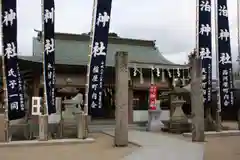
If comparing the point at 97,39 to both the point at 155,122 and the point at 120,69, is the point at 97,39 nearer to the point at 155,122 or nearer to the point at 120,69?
the point at 120,69

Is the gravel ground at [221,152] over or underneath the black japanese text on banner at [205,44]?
underneath

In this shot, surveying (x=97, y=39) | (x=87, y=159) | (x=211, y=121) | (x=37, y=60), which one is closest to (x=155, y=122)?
(x=211, y=121)

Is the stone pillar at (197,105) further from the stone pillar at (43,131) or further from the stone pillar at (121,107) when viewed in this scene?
the stone pillar at (43,131)

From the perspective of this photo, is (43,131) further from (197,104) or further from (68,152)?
(197,104)

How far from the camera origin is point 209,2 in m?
13.7

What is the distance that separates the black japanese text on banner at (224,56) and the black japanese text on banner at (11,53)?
8.43 m

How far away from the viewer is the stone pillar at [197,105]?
11156 millimetres

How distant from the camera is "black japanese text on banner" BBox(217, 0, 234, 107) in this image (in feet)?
45.1

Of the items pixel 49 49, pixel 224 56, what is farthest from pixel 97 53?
pixel 224 56

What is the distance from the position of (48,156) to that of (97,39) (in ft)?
17.3

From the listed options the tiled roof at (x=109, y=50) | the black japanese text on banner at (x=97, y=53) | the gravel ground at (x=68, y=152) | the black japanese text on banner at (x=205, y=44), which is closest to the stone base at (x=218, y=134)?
the black japanese text on banner at (x=205, y=44)

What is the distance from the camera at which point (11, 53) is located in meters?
11.0

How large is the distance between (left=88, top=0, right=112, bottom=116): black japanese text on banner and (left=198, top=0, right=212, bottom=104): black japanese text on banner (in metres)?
4.06

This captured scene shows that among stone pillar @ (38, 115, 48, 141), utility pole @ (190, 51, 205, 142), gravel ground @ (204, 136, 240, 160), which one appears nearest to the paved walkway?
gravel ground @ (204, 136, 240, 160)
